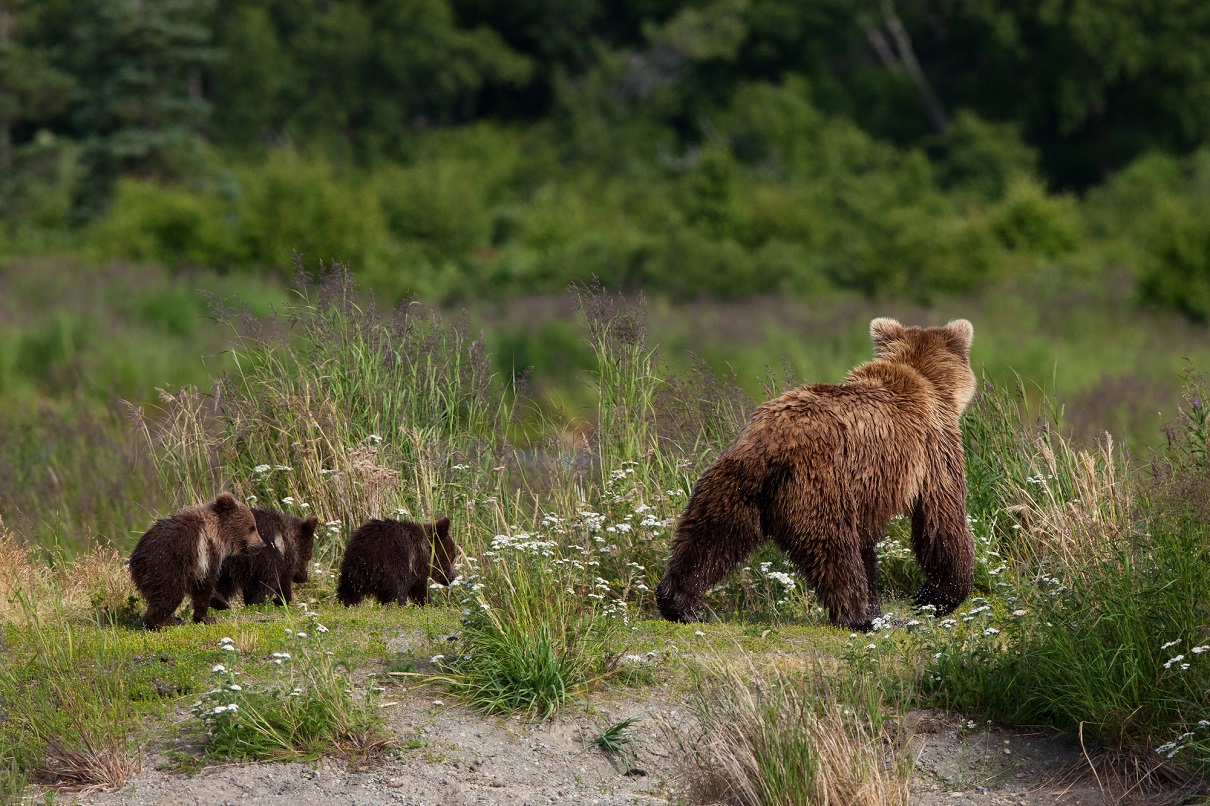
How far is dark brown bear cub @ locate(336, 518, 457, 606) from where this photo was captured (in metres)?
8.80

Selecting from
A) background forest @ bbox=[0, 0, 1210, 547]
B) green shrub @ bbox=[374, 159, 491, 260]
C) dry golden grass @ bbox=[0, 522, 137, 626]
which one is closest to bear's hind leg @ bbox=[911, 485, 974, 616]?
dry golden grass @ bbox=[0, 522, 137, 626]

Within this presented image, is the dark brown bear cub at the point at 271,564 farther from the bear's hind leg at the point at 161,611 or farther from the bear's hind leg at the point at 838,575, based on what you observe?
the bear's hind leg at the point at 838,575

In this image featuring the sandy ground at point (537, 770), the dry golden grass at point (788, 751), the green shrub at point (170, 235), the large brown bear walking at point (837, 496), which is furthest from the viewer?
the green shrub at point (170, 235)

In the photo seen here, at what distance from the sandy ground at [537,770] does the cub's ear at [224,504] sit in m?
1.65

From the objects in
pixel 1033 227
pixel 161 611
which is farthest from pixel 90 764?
pixel 1033 227

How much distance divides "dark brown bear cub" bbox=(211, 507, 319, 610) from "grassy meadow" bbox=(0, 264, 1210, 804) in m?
0.14

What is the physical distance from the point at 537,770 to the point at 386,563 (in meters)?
2.25

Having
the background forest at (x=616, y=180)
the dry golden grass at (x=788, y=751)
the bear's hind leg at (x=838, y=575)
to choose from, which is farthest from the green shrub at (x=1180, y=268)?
the dry golden grass at (x=788, y=751)

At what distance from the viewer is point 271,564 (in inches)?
342

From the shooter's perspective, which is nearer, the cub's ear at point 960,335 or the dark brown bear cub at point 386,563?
the dark brown bear cub at point 386,563

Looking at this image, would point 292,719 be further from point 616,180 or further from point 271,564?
point 616,180

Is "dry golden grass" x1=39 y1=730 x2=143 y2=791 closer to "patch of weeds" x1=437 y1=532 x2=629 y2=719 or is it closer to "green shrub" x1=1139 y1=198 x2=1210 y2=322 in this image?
"patch of weeds" x1=437 y1=532 x2=629 y2=719

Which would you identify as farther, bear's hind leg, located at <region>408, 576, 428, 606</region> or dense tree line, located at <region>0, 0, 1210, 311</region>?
dense tree line, located at <region>0, 0, 1210, 311</region>

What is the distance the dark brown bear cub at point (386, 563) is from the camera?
347 inches
